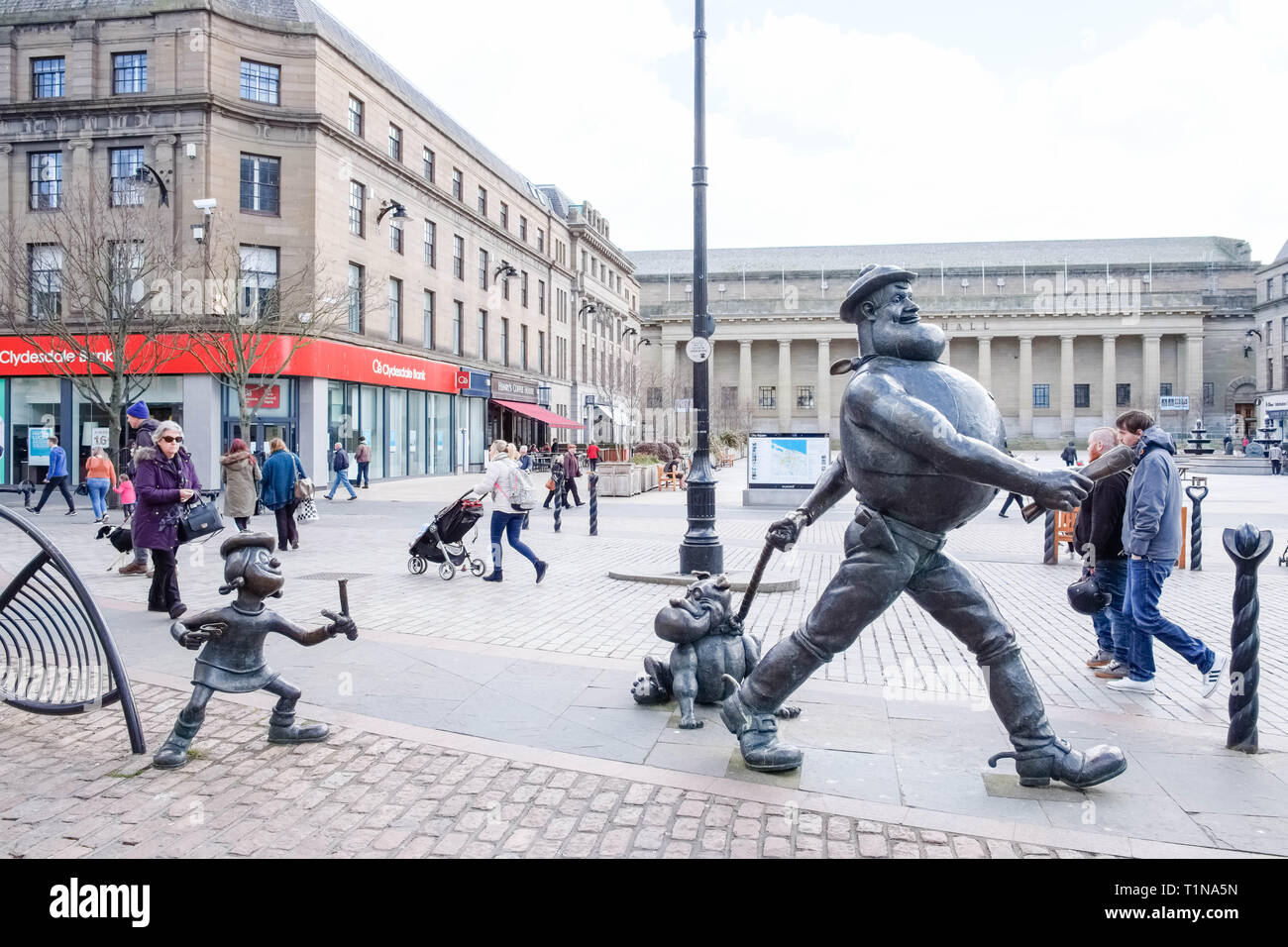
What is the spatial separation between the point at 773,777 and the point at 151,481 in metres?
6.62

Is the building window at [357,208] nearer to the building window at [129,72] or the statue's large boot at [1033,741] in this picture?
the building window at [129,72]

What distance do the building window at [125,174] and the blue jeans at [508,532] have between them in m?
21.7

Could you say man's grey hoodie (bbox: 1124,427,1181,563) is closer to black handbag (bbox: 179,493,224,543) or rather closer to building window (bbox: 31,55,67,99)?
black handbag (bbox: 179,493,224,543)

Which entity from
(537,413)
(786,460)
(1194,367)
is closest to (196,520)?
(786,460)

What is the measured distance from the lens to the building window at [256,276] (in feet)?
Answer: 86.5

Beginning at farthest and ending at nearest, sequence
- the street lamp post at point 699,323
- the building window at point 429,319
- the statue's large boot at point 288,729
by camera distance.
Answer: the building window at point 429,319
the street lamp post at point 699,323
the statue's large boot at point 288,729

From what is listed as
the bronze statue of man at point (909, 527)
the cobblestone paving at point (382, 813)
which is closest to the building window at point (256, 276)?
the cobblestone paving at point (382, 813)

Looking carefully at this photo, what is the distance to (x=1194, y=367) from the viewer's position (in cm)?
7369

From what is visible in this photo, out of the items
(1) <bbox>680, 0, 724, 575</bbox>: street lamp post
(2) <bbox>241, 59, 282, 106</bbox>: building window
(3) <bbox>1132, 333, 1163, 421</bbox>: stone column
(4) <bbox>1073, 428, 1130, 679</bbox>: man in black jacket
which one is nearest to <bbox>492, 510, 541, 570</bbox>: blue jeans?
(1) <bbox>680, 0, 724, 575</bbox>: street lamp post

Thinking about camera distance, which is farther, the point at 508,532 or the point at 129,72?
the point at 129,72

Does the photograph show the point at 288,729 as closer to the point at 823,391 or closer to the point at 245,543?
the point at 245,543

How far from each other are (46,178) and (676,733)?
3117 cm
